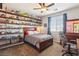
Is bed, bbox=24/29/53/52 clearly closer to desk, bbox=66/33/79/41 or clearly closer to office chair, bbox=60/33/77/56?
office chair, bbox=60/33/77/56

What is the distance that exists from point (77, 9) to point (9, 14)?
1.36 m

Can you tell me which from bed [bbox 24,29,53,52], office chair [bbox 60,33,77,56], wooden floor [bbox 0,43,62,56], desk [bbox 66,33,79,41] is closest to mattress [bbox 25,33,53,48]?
bed [bbox 24,29,53,52]

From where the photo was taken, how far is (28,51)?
2252mm

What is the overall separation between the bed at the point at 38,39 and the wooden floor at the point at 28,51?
0.08 meters

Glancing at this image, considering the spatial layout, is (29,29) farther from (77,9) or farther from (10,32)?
(77,9)

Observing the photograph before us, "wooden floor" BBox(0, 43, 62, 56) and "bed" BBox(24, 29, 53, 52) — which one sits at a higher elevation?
"bed" BBox(24, 29, 53, 52)

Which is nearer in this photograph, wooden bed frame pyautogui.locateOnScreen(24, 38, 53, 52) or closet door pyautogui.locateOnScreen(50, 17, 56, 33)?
wooden bed frame pyautogui.locateOnScreen(24, 38, 53, 52)

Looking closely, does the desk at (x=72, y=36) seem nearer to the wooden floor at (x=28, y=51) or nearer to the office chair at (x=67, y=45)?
the office chair at (x=67, y=45)

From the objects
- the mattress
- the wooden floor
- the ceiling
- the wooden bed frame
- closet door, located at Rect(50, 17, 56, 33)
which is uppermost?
the ceiling

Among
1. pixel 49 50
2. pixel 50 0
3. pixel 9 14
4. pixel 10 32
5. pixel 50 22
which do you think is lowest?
pixel 49 50

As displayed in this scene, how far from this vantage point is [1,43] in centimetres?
217

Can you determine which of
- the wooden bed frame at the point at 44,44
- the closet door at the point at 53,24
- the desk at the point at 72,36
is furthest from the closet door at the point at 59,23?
the wooden bed frame at the point at 44,44

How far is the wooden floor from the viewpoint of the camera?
7.25 ft

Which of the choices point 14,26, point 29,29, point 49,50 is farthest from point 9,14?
point 49,50
